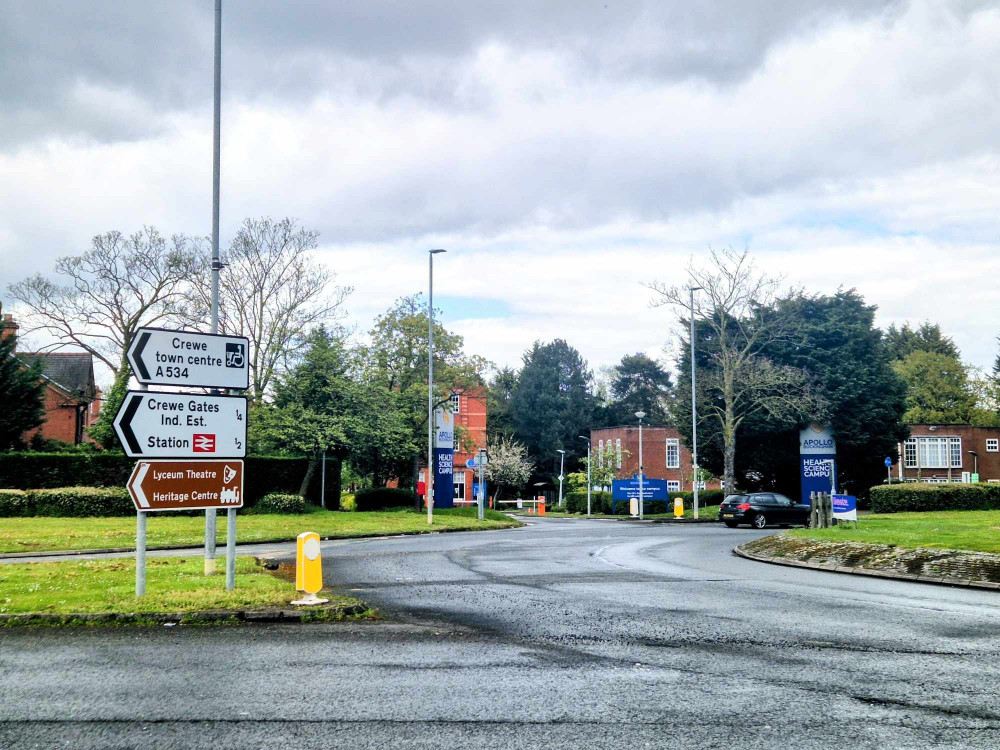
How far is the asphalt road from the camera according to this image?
18.4 ft

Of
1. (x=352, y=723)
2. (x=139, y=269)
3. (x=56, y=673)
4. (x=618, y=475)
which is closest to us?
(x=352, y=723)

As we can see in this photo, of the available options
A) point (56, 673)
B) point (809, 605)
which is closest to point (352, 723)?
point (56, 673)

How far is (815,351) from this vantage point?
52688mm

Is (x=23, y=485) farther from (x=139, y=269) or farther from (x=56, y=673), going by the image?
(x=56, y=673)

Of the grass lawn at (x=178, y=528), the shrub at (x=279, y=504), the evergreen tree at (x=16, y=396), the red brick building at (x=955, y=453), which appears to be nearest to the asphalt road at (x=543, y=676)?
the grass lawn at (x=178, y=528)

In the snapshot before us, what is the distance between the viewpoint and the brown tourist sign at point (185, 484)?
11.6 meters

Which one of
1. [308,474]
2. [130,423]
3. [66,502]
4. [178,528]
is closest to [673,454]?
[308,474]

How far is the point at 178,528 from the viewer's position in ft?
96.5

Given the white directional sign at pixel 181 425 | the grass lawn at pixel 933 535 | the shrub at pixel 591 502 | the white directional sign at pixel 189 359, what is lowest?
the shrub at pixel 591 502

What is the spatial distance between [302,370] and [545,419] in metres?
54.7

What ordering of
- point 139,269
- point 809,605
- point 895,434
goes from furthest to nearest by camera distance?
point 895,434, point 139,269, point 809,605

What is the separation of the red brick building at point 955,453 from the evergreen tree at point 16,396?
64.6 m

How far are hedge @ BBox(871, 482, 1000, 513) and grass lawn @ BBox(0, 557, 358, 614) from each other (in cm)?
3001

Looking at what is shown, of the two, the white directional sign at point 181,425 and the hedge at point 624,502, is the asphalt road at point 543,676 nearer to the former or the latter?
the white directional sign at point 181,425
